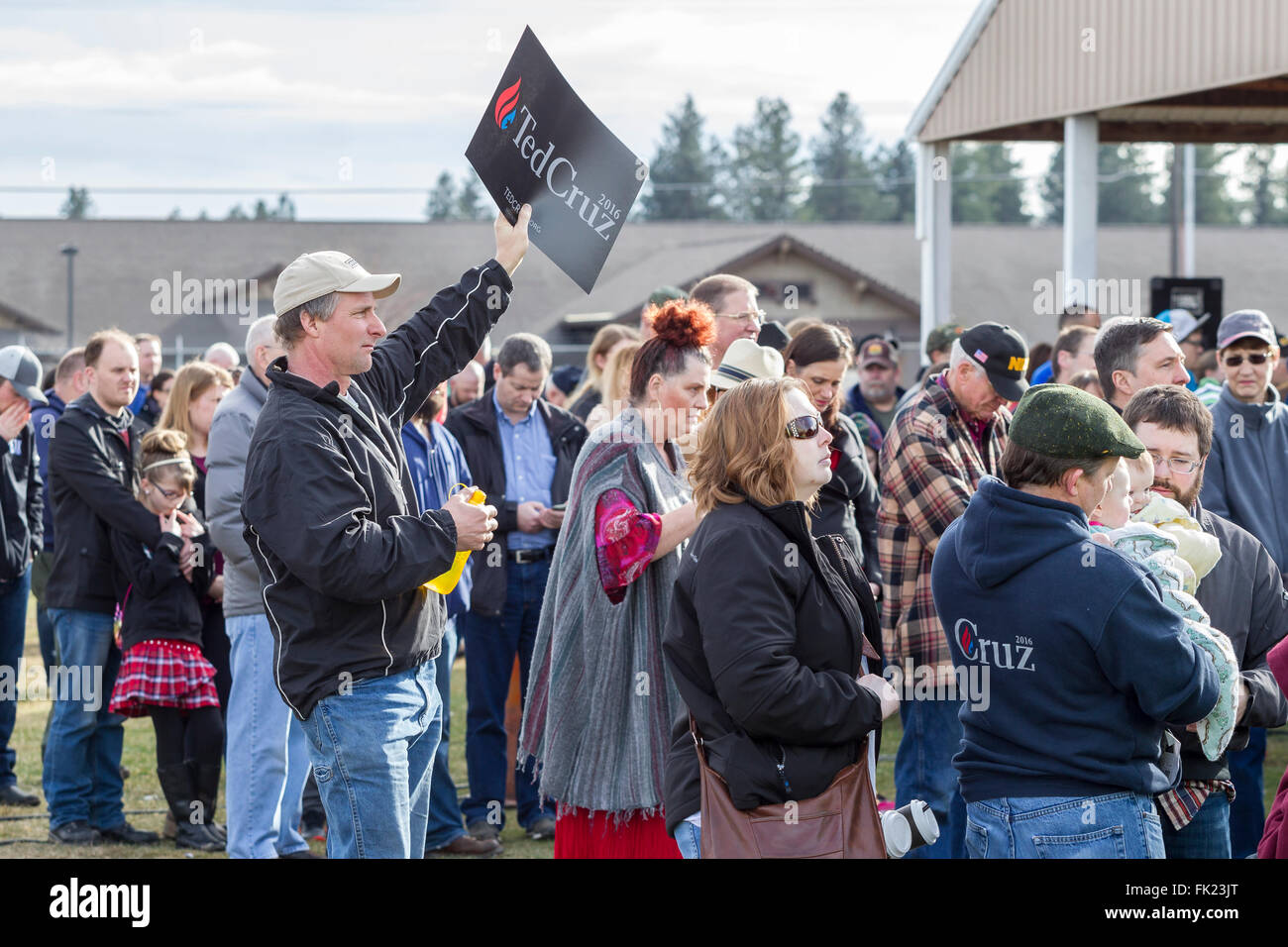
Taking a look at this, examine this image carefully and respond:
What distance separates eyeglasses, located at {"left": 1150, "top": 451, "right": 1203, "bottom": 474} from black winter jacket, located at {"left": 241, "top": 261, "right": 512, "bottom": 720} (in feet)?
7.17

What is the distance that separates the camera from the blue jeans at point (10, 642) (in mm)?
7391

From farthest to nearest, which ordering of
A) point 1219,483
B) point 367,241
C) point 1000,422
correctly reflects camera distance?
point 367,241 < point 1219,483 < point 1000,422

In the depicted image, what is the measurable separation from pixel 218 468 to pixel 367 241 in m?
40.3

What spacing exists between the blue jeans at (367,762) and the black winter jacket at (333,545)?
0.15 ft

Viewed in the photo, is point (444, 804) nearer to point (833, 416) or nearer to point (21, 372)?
point (833, 416)

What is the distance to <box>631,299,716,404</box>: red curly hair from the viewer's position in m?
4.53

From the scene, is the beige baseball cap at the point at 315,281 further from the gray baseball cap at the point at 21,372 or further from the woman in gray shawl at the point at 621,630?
the gray baseball cap at the point at 21,372

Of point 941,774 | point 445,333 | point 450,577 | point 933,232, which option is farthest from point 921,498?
point 933,232

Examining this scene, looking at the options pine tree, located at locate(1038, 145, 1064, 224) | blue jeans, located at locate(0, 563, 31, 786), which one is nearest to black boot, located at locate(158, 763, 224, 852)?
blue jeans, located at locate(0, 563, 31, 786)

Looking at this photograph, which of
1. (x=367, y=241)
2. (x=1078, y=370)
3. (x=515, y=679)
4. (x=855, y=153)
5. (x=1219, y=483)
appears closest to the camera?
(x=1219, y=483)

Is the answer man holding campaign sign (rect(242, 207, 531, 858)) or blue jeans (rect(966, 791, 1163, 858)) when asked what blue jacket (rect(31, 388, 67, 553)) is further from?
blue jeans (rect(966, 791, 1163, 858))
